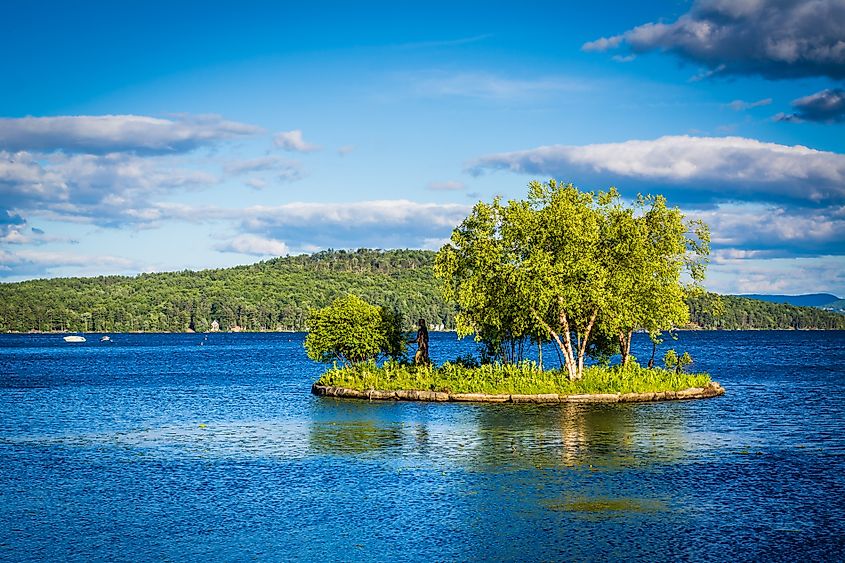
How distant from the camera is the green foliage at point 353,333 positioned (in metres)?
73.6

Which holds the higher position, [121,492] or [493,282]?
[493,282]

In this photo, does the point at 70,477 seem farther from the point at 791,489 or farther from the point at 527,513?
the point at 791,489

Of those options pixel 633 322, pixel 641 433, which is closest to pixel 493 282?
pixel 633 322

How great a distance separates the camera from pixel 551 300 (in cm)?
6419

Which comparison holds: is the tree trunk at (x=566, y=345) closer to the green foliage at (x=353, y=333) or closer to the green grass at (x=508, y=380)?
the green grass at (x=508, y=380)

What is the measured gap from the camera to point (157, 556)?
25.8m

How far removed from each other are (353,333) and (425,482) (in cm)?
3845

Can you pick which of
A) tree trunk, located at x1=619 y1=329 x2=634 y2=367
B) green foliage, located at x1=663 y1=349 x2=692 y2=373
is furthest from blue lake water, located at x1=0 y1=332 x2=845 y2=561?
green foliage, located at x1=663 y1=349 x2=692 y2=373

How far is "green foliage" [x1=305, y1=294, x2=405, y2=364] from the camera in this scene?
7362cm

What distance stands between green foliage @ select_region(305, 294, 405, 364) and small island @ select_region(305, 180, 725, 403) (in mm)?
107

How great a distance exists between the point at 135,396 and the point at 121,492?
47062mm

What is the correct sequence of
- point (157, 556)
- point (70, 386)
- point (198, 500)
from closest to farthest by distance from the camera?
1. point (157, 556)
2. point (198, 500)
3. point (70, 386)

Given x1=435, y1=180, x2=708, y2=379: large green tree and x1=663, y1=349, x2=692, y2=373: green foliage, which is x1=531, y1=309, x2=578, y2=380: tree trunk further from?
x1=663, y1=349, x2=692, y2=373: green foliage

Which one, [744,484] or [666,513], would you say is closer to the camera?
[666,513]
